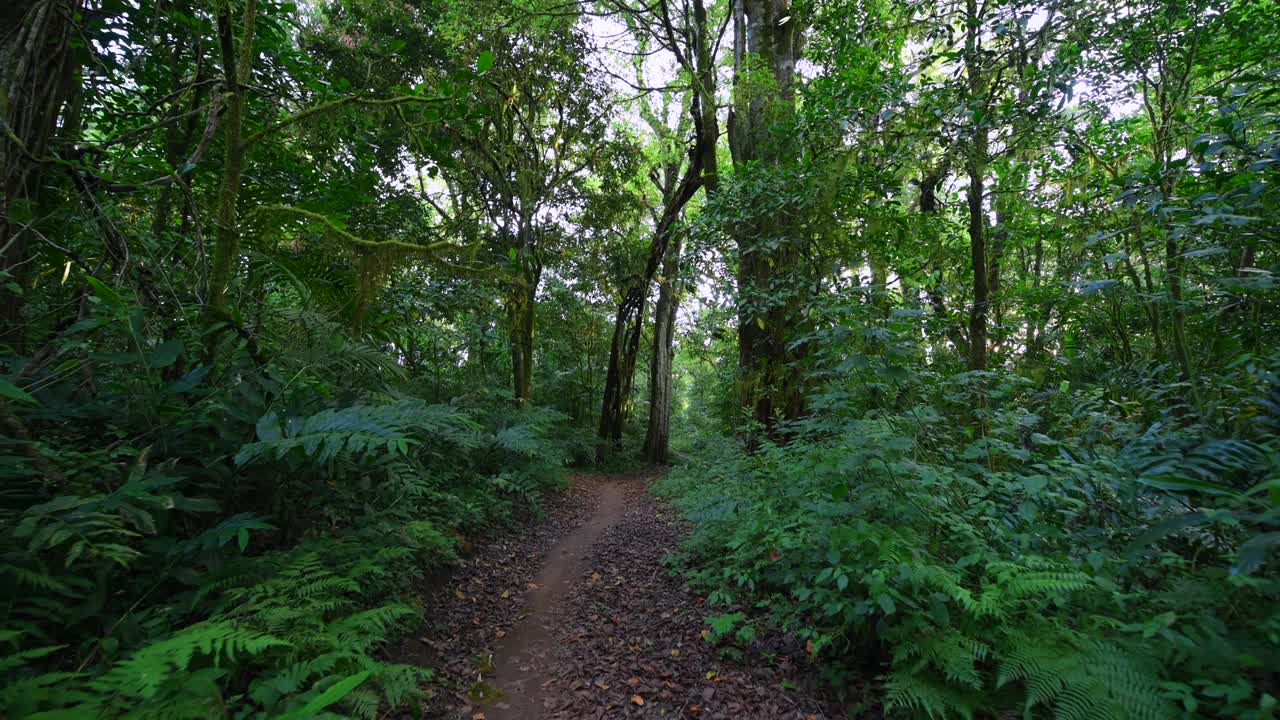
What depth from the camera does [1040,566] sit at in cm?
238

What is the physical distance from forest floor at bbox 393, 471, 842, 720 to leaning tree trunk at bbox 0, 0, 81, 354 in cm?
319

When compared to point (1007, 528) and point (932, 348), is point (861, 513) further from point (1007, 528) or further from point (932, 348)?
point (932, 348)

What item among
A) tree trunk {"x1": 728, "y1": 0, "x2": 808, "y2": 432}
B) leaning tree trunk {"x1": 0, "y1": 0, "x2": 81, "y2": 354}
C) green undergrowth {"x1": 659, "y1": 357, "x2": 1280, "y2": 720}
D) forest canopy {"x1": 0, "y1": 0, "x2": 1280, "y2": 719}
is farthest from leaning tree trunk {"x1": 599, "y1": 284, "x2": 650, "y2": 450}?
leaning tree trunk {"x1": 0, "y1": 0, "x2": 81, "y2": 354}

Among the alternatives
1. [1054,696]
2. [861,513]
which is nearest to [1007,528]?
[861,513]

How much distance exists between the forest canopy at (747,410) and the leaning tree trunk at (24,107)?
2cm

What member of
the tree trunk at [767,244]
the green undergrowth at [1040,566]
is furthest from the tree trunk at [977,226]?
the green undergrowth at [1040,566]

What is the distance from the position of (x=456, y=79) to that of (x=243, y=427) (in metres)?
2.75

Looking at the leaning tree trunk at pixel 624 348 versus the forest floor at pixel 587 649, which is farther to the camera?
the leaning tree trunk at pixel 624 348

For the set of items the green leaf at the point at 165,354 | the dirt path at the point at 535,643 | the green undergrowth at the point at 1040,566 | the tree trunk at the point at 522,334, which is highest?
the tree trunk at the point at 522,334

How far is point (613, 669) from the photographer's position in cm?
343

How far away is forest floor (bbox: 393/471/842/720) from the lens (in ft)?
9.62

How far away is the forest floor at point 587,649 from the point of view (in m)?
2.93

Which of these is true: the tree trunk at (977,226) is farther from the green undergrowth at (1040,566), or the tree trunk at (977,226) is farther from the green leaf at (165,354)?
the green leaf at (165,354)

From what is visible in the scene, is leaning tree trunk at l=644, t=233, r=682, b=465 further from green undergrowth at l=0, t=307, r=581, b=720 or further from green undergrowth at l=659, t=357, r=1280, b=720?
green undergrowth at l=0, t=307, r=581, b=720
